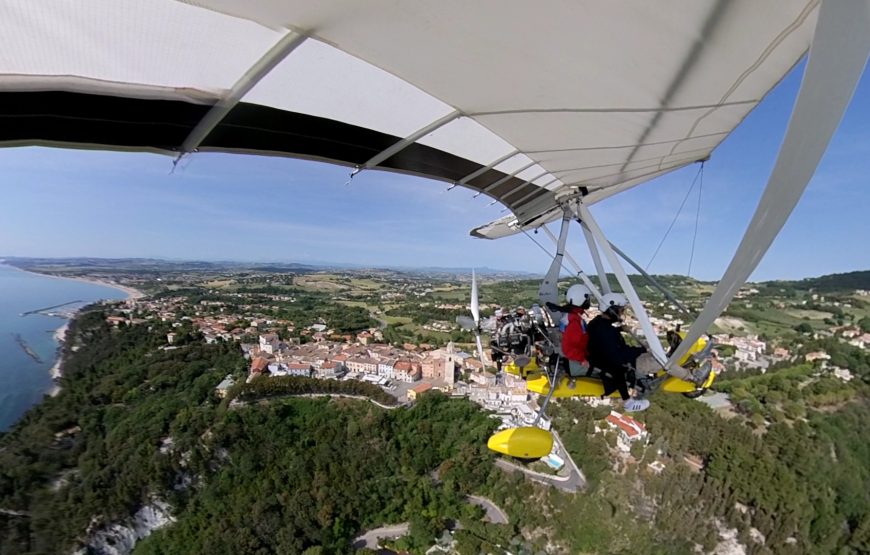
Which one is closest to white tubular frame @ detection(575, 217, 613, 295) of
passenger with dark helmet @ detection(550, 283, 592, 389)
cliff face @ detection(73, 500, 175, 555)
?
passenger with dark helmet @ detection(550, 283, 592, 389)

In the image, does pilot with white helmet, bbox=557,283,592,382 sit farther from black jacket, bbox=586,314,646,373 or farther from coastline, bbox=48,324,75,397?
coastline, bbox=48,324,75,397

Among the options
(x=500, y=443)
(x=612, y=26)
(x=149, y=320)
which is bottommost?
(x=149, y=320)

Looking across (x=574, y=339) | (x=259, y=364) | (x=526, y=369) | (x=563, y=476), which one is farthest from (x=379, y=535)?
(x=574, y=339)

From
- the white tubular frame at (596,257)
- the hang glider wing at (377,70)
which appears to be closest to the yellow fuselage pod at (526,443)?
the white tubular frame at (596,257)

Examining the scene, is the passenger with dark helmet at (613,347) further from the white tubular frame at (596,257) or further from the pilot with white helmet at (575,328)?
the white tubular frame at (596,257)

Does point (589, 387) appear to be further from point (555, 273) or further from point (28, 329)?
point (28, 329)

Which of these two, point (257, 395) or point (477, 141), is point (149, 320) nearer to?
point (257, 395)

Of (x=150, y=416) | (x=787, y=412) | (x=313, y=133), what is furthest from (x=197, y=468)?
(x=787, y=412)
